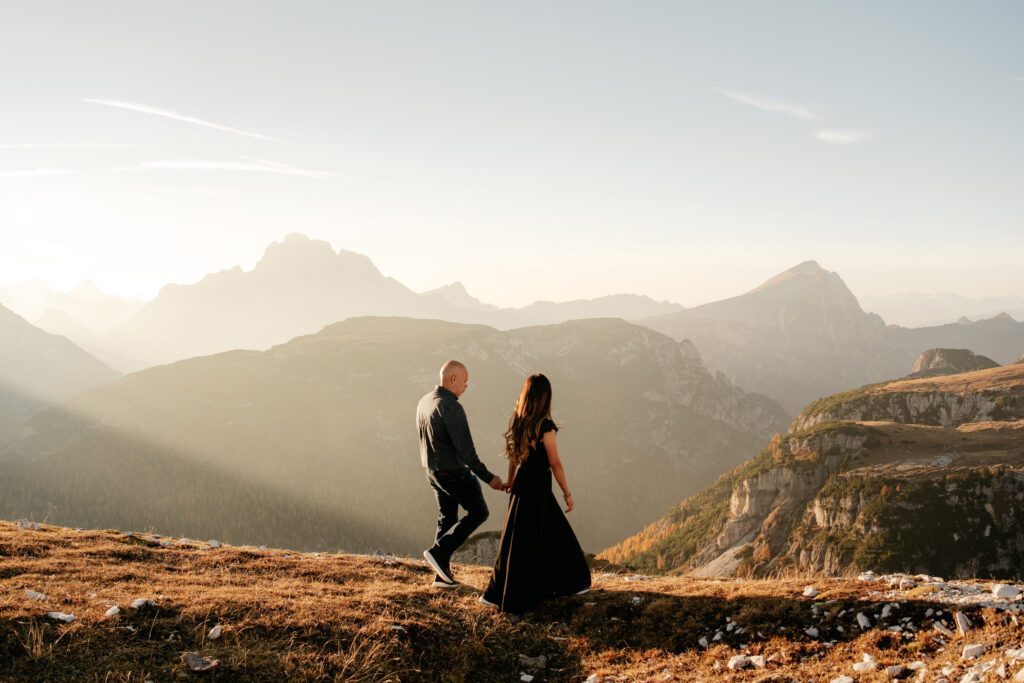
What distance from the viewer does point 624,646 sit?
11.1 meters

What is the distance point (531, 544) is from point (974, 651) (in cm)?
798

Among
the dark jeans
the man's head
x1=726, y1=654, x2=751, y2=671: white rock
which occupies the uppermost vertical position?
the man's head

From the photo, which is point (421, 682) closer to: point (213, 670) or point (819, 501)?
point (213, 670)

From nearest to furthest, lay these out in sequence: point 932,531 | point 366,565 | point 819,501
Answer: point 366,565, point 932,531, point 819,501

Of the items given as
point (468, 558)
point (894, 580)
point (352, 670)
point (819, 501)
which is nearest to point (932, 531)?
point (819, 501)

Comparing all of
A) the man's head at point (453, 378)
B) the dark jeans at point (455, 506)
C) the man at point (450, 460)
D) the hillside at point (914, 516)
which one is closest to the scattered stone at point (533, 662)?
the man at point (450, 460)

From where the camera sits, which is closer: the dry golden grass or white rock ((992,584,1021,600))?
the dry golden grass

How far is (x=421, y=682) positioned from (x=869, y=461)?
22512 cm

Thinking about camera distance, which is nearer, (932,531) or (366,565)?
(366,565)

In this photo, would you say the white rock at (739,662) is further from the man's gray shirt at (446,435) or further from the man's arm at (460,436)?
the man's gray shirt at (446,435)

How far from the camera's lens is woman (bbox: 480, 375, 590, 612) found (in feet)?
40.9

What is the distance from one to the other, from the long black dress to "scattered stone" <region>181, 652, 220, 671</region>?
5892 millimetres

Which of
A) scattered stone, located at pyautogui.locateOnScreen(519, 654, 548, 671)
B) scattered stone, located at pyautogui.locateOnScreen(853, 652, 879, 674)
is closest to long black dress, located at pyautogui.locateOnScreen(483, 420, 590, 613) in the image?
scattered stone, located at pyautogui.locateOnScreen(519, 654, 548, 671)

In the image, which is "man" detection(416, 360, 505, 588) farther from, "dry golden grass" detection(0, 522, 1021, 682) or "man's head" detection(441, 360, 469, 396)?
"dry golden grass" detection(0, 522, 1021, 682)
